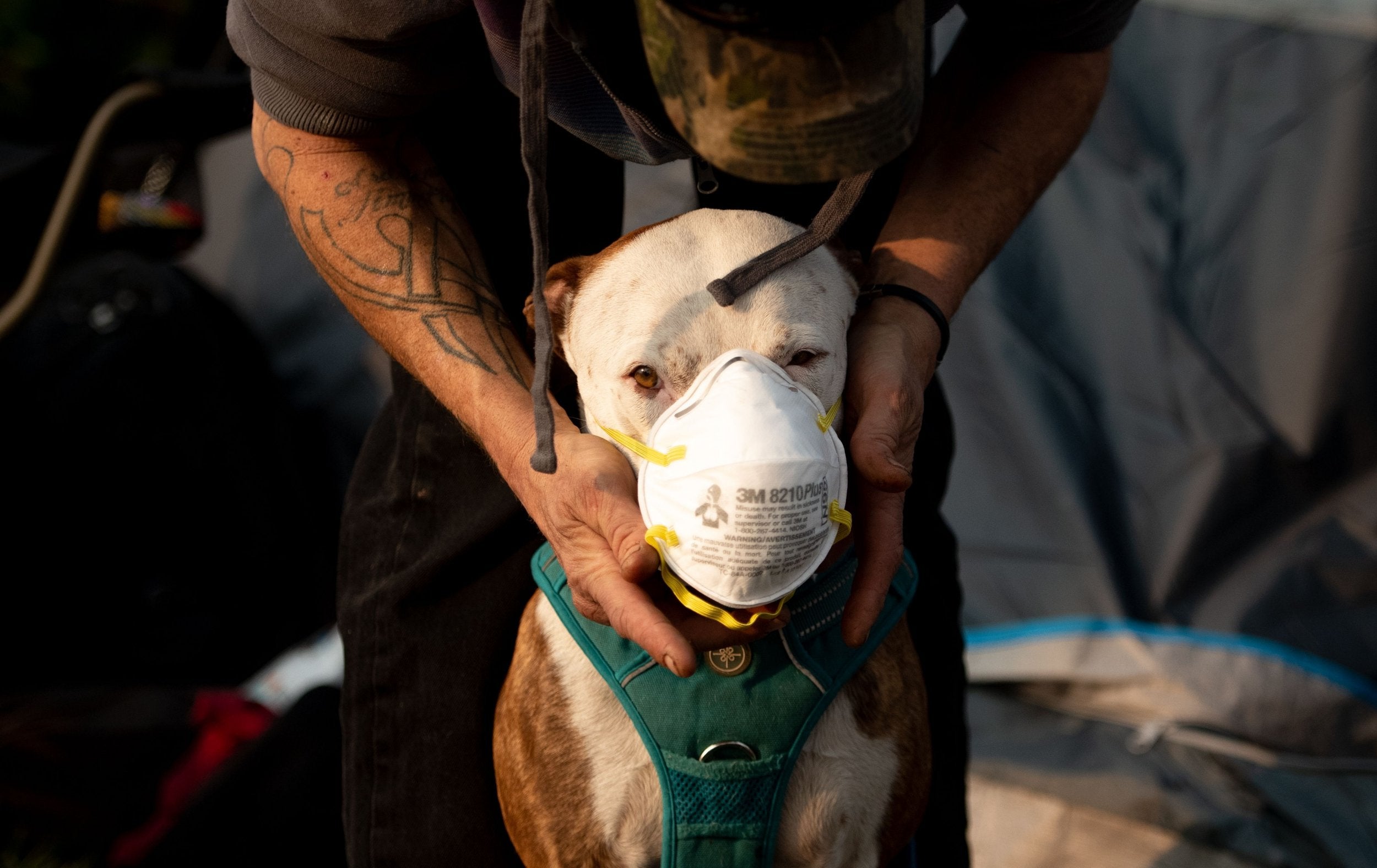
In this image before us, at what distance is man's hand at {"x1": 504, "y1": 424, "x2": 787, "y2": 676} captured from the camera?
123 cm

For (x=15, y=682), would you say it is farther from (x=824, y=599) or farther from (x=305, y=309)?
(x=824, y=599)

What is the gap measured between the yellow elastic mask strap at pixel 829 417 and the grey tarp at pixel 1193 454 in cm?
179

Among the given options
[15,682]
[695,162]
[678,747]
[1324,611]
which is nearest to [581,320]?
[695,162]

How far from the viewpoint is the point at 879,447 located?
1.31 metres

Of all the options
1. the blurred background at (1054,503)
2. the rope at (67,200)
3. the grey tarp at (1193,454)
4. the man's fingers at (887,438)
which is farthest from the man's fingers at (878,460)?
the rope at (67,200)

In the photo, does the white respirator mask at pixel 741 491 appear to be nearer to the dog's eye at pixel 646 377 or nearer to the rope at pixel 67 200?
the dog's eye at pixel 646 377

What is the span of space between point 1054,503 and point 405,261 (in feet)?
6.79

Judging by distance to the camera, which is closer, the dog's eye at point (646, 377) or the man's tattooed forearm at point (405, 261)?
the dog's eye at point (646, 377)

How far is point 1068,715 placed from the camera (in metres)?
2.98

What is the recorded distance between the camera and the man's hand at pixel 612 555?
48.4 inches

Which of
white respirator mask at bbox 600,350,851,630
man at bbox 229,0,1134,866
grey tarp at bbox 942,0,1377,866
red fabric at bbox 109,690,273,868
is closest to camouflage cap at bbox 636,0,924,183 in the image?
man at bbox 229,0,1134,866

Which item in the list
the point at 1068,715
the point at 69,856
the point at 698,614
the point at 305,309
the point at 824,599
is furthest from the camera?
the point at 305,309

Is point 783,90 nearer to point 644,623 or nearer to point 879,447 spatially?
point 879,447

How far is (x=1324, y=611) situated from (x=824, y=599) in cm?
198
